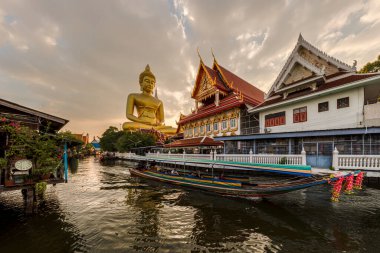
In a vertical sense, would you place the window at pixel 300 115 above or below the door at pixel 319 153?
above

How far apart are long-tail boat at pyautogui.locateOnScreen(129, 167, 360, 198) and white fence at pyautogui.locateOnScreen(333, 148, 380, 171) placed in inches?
95.1

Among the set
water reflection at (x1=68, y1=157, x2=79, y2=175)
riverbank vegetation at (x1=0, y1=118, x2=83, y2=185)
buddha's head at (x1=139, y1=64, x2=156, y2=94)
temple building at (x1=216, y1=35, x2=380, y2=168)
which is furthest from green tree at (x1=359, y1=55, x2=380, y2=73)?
buddha's head at (x1=139, y1=64, x2=156, y2=94)

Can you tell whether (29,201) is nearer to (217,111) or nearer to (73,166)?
(217,111)

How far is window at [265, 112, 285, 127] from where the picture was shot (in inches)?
614

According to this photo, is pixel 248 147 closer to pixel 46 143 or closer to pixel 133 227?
pixel 133 227

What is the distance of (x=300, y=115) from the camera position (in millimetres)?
14352

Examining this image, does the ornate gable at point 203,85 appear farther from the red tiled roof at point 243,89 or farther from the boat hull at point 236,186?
the boat hull at point 236,186

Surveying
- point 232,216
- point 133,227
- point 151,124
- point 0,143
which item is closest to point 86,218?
point 133,227

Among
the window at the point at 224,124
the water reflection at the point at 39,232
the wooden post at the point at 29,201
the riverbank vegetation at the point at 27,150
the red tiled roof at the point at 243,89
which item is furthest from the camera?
the red tiled roof at the point at 243,89

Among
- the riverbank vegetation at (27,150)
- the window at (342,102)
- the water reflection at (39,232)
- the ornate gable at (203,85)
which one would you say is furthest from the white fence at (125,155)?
the window at (342,102)

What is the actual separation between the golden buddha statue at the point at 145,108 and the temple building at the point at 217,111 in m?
17.6

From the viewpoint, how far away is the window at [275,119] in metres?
15.6

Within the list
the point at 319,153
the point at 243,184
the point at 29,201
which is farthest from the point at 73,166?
the point at 319,153

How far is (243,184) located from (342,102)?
9.44 m
